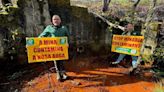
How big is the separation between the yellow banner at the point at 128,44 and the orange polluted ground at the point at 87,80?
0.69 metres

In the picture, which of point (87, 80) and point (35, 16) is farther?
point (35, 16)

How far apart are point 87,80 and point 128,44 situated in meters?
1.59

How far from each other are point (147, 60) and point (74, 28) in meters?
2.67

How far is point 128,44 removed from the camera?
591 centimetres

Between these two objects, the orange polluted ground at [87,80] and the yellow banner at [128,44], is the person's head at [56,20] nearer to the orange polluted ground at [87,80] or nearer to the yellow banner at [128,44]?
the orange polluted ground at [87,80]

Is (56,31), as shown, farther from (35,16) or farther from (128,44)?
(128,44)

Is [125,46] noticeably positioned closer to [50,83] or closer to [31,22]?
[50,83]

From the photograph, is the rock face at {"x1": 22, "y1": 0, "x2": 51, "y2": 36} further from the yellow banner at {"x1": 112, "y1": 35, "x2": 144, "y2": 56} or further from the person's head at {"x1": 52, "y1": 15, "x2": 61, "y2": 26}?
the yellow banner at {"x1": 112, "y1": 35, "x2": 144, "y2": 56}

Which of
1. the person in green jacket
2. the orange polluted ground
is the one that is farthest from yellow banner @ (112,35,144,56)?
the person in green jacket

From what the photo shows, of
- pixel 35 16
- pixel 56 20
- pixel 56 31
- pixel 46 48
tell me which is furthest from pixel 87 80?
pixel 35 16

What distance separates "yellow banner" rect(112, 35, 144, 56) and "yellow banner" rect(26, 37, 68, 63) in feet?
5.69

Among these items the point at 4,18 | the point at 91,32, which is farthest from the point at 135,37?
the point at 4,18

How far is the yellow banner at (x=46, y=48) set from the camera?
493cm

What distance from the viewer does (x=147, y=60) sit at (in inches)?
268
